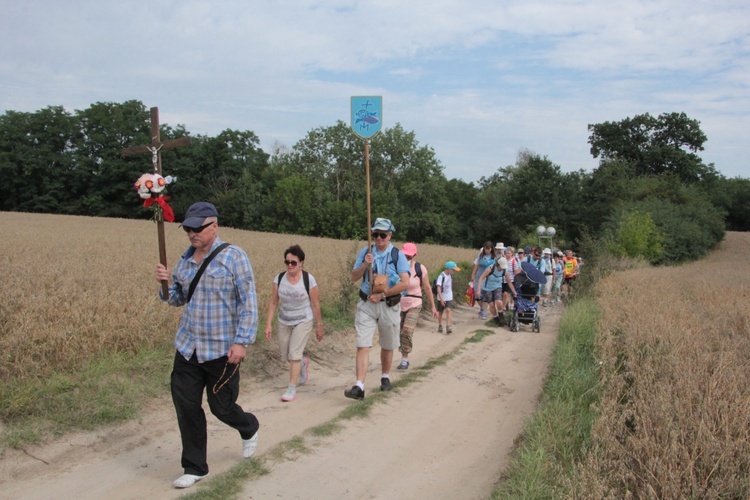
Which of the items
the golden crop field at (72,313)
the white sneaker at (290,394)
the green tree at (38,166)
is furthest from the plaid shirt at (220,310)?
the green tree at (38,166)

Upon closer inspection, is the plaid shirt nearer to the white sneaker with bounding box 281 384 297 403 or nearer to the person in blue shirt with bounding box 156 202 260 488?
the person in blue shirt with bounding box 156 202 260 488

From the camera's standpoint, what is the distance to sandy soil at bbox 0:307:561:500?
4.56m

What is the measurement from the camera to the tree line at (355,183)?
49531 mm

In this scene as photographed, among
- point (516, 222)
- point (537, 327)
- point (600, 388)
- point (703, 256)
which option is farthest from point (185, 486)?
point (516, 222)

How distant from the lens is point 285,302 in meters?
7.03

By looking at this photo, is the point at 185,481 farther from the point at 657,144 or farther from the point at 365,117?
the point at 657,144

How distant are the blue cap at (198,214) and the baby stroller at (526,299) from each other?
8.68m

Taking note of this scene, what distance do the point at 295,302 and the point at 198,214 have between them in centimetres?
267

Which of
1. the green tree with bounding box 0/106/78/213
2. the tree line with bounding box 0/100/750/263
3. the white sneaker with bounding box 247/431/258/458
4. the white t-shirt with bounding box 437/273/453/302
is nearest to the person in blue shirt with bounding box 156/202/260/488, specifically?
the white sneaker with bounding box 247/431/258/458

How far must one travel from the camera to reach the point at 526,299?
12.5m

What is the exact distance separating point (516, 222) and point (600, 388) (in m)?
51.5

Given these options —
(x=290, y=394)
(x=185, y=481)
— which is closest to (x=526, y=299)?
(x=290, y=394)

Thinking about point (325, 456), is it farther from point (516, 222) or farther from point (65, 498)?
point (516, 222)

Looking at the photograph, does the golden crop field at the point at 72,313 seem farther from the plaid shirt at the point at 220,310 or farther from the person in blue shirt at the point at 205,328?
the plaid shirt at the point at 220,310
